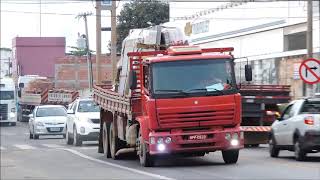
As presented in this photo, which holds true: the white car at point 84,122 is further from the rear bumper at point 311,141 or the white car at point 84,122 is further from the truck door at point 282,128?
the rear bumper at point 311,141

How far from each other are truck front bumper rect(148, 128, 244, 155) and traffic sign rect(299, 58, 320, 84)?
25.7 ft

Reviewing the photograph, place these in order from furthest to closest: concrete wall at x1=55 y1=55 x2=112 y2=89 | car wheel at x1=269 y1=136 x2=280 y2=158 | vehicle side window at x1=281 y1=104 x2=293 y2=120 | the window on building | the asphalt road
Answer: concrete wall at x1=55 y1=55 x2=112 y2=89 → the window on building → car wheel at x1=269 y1=136 x2=280 y2=158 → vehicle side window at x1=281 y1=104 x2=293 y2=120 → the asphalt road

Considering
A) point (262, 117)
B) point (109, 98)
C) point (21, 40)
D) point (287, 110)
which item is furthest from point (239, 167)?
point (21, 40)

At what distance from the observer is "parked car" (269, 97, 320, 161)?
19.0 m

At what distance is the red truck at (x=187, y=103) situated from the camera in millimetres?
17438

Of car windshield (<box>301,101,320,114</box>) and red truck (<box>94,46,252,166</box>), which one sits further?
car windshield (<box>301,101,320,114</box>)

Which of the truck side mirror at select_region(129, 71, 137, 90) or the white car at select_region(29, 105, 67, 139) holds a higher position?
the truck side mirror at select_region(129, 71, 137, 90)

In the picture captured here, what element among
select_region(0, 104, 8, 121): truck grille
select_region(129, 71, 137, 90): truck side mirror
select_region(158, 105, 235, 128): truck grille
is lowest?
select_region(0, 104, 8, 121): truck grille

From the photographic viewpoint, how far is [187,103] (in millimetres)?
17406

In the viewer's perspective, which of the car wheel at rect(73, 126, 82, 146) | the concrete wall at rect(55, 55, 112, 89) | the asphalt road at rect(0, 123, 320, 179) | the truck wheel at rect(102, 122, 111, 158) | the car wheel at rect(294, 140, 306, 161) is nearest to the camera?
the asphalt road at rect(0, 123, 320, 179)

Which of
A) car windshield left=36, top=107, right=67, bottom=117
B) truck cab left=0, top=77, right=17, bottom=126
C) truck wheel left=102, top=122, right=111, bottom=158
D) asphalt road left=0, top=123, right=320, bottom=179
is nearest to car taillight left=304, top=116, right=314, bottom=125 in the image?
asphalt road left=0, top=123, right=320, bottom=179

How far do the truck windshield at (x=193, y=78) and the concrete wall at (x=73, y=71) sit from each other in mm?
53284

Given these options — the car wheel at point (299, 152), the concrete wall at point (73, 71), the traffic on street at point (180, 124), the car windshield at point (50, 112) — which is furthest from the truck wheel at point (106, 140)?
the concrete wall at point (73, 71)

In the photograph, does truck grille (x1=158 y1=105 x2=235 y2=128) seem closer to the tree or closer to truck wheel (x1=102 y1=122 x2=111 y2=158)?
truck wheel (x1=102 y1=122 x2=111 y2=158)
